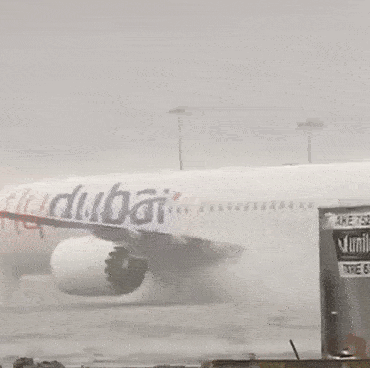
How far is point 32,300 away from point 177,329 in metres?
6.02

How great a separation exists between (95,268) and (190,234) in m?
2.66

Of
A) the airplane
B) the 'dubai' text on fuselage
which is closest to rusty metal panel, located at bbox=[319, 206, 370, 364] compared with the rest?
the airplane

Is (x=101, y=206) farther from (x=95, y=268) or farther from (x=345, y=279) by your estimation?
(x=345, y=279)

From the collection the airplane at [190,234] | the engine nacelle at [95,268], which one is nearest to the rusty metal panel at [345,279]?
the airplane at [190,234]

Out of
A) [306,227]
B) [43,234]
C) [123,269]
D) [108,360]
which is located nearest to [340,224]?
[108,360]

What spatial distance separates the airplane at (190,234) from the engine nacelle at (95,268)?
27mm

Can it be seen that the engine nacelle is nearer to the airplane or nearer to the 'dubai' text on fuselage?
the airplane

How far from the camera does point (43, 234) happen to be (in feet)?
65.5

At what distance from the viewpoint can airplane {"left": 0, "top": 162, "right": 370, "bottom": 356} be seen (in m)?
17.3

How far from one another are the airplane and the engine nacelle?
0.03 meters

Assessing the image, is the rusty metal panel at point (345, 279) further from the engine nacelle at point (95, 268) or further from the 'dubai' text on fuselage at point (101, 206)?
the engine nacelle at point (95, 268)

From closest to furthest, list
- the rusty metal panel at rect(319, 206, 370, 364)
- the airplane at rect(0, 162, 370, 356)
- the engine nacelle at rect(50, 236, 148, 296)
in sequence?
1. the rusty metal panel at rect(319, 206, 370, 364)
2. the airplane at rect(0, 162, 370, 356)
3. the engine nacelle at rect(50, 236, 148, 296)

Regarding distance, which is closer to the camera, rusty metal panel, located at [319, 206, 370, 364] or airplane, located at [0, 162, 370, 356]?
rusty metal panel, located at [319, 206, 370, 364]

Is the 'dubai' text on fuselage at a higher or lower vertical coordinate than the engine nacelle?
higher
